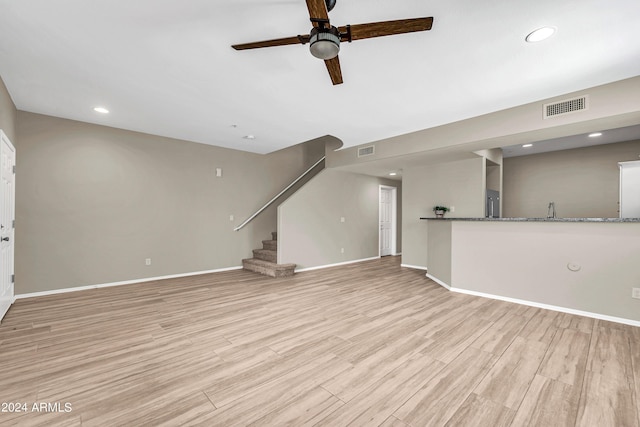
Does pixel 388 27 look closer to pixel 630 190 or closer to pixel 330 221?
pixel 330 221

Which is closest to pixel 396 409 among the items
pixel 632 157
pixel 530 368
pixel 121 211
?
pixel 530 368

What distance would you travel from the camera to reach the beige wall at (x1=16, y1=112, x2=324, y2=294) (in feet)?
13.4

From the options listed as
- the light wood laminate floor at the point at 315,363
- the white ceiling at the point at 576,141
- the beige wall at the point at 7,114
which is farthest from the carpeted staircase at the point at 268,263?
the white ceiling at the point at 576,141

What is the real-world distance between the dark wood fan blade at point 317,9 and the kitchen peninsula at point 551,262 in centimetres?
372

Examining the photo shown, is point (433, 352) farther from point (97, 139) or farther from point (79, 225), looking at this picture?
point (97, 139)

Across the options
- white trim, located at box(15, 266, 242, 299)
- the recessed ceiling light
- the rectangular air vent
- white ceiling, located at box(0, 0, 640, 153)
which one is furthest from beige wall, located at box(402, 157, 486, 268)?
white trim, located at box(15, 266, 242, 299)

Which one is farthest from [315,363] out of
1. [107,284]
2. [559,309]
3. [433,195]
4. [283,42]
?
[433,195]

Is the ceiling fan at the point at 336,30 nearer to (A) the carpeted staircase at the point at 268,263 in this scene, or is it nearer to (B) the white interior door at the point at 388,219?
(A) the carpeted staircase at the point at 268,263

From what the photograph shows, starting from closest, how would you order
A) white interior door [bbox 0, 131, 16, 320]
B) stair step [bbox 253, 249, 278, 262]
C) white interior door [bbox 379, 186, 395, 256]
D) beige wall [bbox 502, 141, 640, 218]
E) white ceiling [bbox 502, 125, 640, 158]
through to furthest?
1. white interior door [bbox 0, 131, 16, 320]
2. white ceiling [bbox 502, 125, 640, 158]
3. beige wall [bbox 502, 141, 640, 218]
4. stair step [bbox 253, 249, 278, 262]
5. white interior door [bbox 379, 186, 395, 256]

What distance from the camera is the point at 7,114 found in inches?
132

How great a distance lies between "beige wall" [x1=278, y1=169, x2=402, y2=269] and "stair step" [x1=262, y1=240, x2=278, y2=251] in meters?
0.56

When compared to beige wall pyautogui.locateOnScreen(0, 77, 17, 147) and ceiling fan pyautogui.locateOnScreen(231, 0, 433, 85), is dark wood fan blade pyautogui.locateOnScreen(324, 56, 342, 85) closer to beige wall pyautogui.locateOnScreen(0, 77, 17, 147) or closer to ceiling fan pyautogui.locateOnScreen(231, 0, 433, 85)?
ceiling fan pyautogui.locateOnScreen(231, 0, 433, 85)

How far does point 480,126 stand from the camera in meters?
3.97

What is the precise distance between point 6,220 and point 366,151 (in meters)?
5.50
